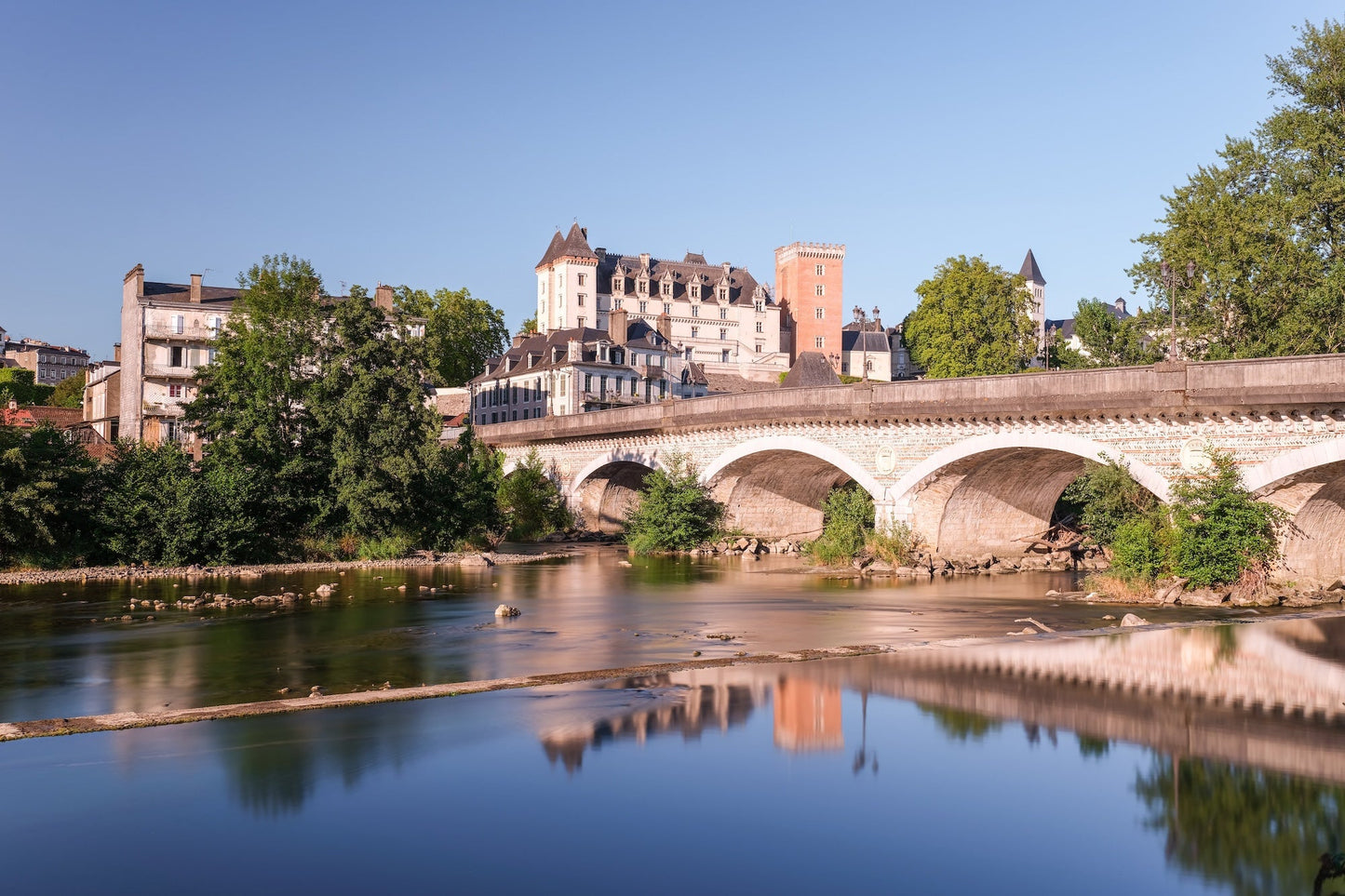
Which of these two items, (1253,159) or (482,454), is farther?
(482,454)

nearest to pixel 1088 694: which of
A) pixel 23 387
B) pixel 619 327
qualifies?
pixel 619 327

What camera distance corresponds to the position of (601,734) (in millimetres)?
12742

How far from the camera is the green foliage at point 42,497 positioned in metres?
30.3

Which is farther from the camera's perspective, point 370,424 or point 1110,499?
point 370,424

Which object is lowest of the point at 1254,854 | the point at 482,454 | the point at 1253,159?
the point at 1254,854

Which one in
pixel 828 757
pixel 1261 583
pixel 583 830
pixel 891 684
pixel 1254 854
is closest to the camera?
pixel 1254 854

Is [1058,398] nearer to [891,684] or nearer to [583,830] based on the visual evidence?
[891,684]

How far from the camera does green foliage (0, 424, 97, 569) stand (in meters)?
30.3

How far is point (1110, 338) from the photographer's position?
4859cm

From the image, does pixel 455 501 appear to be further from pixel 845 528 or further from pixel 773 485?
pixel 845 528

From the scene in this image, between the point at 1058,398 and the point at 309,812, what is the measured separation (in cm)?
2131

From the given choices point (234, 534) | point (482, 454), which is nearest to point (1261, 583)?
point (234, 534)

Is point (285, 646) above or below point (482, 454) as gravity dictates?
below

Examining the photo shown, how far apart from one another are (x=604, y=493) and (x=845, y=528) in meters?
17.5
